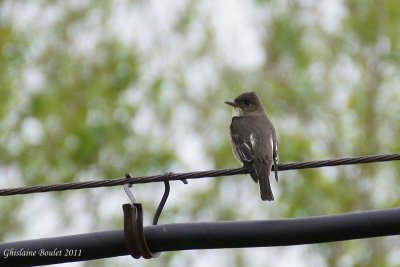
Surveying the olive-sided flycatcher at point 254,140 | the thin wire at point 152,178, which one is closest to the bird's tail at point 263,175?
the olive-sided flycatcher at point 254,140

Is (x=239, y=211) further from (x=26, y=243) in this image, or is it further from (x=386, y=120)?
(x=26, y=243)

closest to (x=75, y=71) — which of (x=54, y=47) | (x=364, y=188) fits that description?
(x=54, y=47)

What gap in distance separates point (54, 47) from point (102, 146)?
2216mm

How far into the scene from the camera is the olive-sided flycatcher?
339 inches

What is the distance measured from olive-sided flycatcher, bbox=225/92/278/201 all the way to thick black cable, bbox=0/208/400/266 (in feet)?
11.0

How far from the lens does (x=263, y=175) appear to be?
28.2 feet

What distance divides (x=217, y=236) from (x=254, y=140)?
458cm

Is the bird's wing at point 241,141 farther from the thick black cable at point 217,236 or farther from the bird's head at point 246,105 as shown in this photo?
the thick black cable at point 217,236

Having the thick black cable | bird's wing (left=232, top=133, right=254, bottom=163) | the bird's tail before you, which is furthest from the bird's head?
the thick black cable

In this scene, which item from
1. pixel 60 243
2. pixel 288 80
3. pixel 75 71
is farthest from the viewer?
pixel 288 80

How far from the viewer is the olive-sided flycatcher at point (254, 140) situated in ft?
28.2

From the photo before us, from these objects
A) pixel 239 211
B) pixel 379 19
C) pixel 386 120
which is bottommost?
pixel 239 211

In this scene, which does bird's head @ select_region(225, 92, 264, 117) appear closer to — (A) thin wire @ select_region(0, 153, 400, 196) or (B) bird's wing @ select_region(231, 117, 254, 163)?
(B) bird's wing @ select_region(231, 117, 254, 163)

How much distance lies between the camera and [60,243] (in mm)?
4742
